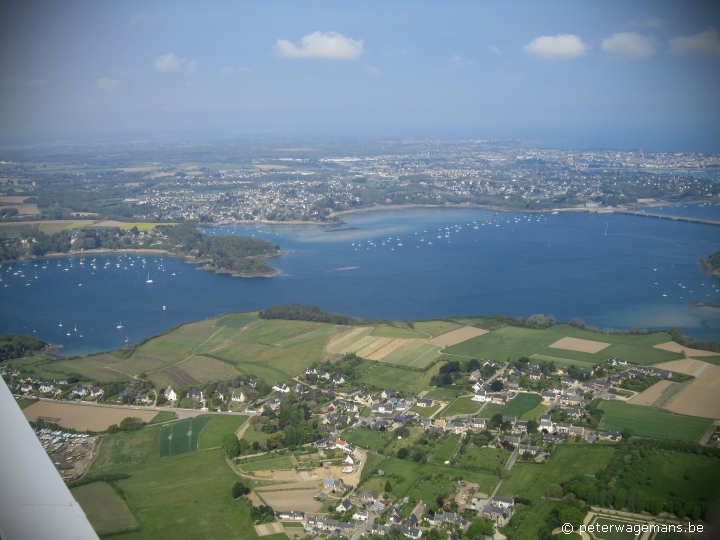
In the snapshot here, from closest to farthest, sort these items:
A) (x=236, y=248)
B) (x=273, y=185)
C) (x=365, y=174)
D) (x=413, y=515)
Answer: (x=413, y=515)
(x=236, y=248)
(x=273, y=185)
(x=365, y=174)

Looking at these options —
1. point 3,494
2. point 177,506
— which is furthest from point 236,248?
point 3,494

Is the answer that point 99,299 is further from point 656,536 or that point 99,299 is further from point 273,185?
point 273,185

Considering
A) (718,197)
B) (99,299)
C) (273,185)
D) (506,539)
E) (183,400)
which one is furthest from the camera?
(273,185)

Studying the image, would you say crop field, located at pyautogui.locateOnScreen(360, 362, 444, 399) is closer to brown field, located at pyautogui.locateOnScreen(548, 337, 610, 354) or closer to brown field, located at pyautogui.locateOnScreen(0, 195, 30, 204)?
brown field, located at pyautogui.locateOnScreen(548, 337, 610, 354)

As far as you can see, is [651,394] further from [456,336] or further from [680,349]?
[456,336]

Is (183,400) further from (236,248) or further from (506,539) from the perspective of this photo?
(236,248)

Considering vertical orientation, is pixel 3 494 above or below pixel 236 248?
above

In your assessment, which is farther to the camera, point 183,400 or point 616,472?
point 183,400
